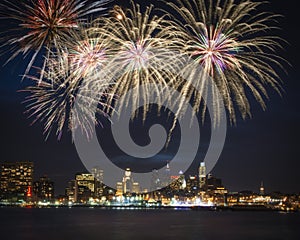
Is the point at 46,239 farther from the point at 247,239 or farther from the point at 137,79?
the point at 137,79

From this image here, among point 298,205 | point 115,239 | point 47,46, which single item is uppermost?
point 47,46

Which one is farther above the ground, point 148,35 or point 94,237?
point 148,35

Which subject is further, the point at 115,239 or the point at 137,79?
the point at 115,239

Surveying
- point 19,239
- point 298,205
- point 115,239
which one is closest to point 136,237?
point 115,239

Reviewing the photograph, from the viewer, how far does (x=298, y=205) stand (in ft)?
608

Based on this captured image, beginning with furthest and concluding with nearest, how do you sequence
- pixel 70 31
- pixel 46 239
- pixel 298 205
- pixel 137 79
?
pixel 298 205, pixel 46 239, pixel 137 79, pixel 70 31

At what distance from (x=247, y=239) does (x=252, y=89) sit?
38.8m

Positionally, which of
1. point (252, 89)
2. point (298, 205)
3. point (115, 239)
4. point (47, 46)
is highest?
point (47, 46)

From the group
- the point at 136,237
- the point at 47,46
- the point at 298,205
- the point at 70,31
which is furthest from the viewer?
the point at 298,205

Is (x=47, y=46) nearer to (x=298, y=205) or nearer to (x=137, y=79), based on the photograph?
(x=137, y=79)

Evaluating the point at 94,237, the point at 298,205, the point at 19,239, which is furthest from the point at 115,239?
the point at 298,205

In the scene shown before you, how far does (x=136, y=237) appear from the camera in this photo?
51.0 m

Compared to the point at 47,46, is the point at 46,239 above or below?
below

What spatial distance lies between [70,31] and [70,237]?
122 feet
